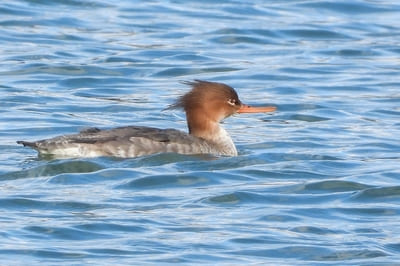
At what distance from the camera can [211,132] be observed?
44.5 feet

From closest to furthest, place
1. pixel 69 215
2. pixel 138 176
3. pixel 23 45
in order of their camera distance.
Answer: pixel 69 215, pixel 138 176, pixel 23 45

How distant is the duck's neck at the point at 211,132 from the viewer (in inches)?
522

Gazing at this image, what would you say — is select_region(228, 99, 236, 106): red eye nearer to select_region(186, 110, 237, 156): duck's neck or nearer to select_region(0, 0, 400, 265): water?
select_region(186, 110, 237, 156): duck's neck

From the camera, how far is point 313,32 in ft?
67.4

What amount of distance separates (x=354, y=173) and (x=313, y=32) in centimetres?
827

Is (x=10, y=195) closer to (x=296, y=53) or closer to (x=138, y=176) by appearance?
(x=138, y=176)

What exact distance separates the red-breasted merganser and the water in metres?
0.14

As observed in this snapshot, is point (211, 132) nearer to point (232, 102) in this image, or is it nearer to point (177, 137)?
point (232, 102)

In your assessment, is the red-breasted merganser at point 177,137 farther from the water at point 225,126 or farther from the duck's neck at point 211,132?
the water at point 225,126

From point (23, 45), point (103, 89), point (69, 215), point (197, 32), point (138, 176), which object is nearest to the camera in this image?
point (69, 215)

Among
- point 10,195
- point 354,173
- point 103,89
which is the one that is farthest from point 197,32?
point 10,195

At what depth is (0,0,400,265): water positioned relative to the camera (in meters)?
9.90

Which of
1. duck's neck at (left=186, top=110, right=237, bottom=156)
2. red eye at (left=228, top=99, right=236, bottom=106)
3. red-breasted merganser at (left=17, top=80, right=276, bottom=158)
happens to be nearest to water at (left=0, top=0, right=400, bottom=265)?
red-breasted merganser at (left=17, top=80, right=276, bottom=158)

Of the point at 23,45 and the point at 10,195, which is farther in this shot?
the point at 23,45
